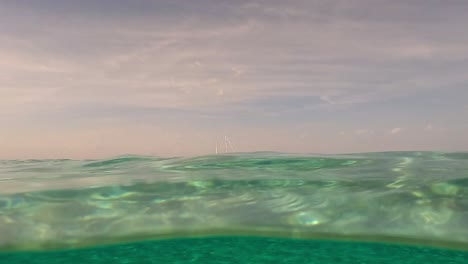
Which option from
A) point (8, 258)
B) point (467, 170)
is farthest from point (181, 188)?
point (467, 170)

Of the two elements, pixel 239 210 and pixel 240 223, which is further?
pixel 239 210

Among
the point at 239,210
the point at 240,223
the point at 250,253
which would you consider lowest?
the point at 250,253

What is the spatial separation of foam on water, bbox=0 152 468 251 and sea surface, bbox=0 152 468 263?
0.01m

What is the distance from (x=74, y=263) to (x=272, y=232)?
9.74ft

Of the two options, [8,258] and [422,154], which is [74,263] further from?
[422,154]

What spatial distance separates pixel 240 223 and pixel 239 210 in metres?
0.21

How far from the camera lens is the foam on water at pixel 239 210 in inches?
249

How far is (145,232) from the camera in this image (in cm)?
662

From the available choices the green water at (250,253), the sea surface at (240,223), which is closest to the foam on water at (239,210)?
the sea surface at (240,223)

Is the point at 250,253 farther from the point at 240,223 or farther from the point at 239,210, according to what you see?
the point at 239,210

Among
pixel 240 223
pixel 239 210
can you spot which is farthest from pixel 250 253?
pixel 239 210

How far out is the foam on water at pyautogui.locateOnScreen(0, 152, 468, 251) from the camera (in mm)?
6316

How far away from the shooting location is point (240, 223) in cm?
664

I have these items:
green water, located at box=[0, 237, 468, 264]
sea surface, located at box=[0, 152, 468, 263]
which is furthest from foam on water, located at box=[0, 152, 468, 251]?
green water, located at box=[0, 237, 468, 264]
